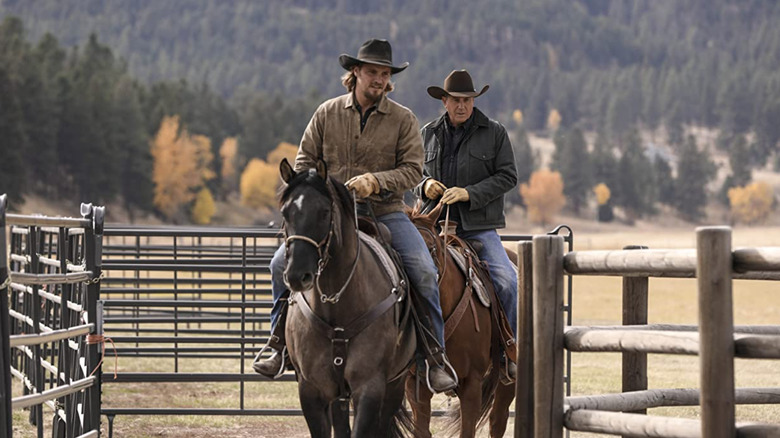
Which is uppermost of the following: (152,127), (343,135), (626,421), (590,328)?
(152,127)

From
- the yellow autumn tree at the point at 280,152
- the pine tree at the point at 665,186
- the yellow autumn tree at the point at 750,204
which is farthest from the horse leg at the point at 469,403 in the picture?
the yellow autumn tree at the point at 750,204

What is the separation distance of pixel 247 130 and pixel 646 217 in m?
63.6

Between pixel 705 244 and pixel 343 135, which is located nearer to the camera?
pixel 705 244

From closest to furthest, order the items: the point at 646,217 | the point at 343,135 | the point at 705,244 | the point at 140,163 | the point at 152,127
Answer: the point at 705,244 → the point at 343,135 → the point at 140,163 → the point at 152,127 → the point at 646,217

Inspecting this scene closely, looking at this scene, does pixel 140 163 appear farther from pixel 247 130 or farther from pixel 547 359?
pixel 547 359

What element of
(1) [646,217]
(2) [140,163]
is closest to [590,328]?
(2) [140,163]

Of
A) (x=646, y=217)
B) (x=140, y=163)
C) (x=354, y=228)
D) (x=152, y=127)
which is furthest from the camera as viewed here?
(x=646, y=217)

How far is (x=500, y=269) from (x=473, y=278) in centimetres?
44

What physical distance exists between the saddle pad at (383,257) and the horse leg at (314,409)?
2.81 ft

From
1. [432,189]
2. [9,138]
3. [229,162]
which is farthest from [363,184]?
[229,162]

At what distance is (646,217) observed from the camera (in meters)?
173

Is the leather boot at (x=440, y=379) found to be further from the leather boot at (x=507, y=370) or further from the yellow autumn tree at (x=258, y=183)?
the yellow autumn tree at (x=258, y=183)

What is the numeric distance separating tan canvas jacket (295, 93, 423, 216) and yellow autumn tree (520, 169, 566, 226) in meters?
160

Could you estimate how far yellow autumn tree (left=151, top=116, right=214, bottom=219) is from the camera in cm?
12094
